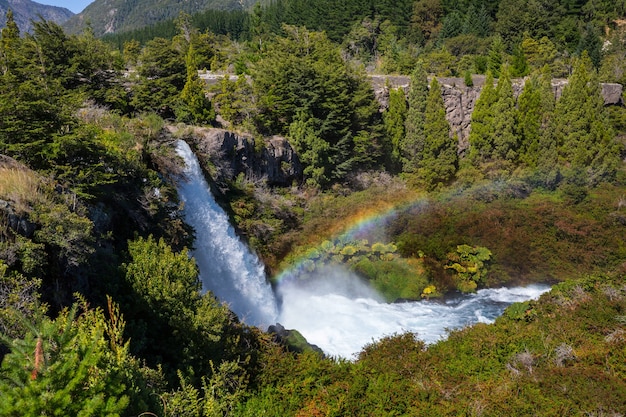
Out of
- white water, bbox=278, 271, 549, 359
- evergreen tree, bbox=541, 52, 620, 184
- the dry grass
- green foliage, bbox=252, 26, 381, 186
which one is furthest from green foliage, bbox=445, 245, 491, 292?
the dry grass

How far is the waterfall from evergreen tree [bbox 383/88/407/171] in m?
12.9

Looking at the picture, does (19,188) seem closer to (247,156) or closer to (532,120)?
(247,156)

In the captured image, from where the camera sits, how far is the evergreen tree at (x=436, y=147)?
76.1ft

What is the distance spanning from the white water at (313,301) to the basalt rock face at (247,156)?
8.53 feet

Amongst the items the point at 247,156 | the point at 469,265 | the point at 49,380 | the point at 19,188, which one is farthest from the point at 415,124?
the point at 49,380

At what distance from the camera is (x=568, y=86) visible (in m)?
24.3

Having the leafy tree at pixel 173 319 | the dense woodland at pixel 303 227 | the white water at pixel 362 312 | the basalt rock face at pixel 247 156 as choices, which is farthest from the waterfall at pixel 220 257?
the leafy tree at pixel 173 319

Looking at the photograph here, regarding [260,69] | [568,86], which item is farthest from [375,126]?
[568,86]

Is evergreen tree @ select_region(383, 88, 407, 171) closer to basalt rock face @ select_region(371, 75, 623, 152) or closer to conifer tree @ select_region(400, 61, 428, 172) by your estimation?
conifer tree @ select_region(400, 61, 428, 172)

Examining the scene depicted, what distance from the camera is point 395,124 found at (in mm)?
25203

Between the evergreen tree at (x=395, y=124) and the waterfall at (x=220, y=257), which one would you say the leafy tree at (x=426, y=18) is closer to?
the evergreen tree at (x=395, y=124)

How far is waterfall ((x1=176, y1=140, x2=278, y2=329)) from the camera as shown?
526 inches

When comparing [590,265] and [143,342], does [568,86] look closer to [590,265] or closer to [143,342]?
[590,265]

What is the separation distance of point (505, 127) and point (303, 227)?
40.9ft
